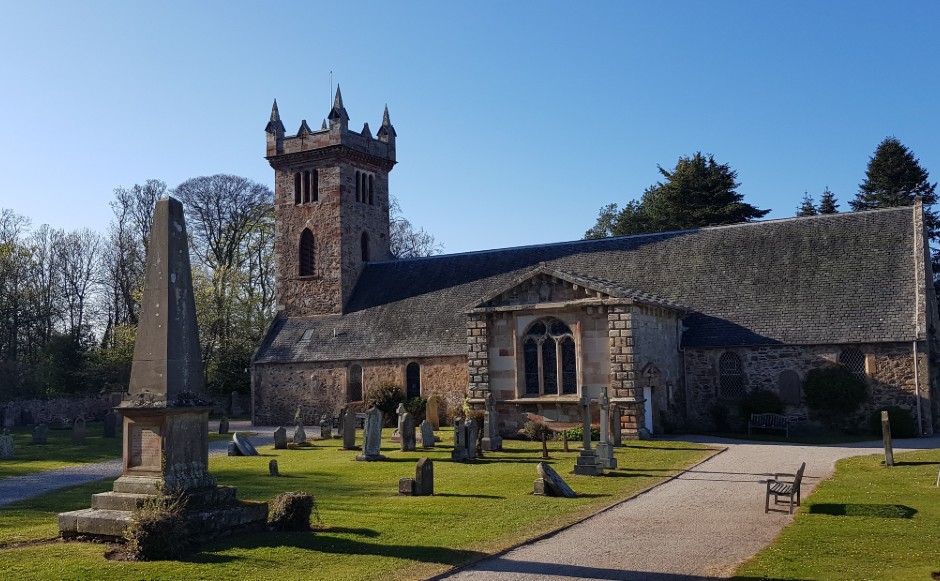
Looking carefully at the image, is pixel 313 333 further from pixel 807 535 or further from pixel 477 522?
pixel 807 535

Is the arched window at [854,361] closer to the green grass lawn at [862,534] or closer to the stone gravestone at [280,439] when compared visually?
the green grass lawn at [862,534]

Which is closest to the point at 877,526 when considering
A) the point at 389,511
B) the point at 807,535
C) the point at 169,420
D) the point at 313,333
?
the point at 807,535

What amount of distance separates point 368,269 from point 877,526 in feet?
113

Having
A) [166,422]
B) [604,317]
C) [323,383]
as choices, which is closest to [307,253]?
[323,383]

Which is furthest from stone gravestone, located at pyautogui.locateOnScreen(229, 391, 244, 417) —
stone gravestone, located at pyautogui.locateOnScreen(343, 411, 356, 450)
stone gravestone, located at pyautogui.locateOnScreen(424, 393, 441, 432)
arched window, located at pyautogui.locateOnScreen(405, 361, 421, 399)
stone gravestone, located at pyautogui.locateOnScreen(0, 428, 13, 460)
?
stone gravestone, located at pyautogui.locateOnScreen(343, 411, 356, 450)

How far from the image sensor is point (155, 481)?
39.6 feet

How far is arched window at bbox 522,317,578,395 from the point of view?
29.8 metres

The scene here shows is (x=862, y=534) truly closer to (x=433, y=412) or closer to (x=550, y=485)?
(x=550, y=485)

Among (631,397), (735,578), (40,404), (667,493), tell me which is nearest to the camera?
(735,578)

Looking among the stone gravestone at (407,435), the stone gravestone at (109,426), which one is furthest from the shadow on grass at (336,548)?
the stone gravestone at (109,426)

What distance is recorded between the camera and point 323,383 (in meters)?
40.6

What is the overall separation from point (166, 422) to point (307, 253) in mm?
33851

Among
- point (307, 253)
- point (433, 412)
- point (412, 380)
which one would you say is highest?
point (307, 253)

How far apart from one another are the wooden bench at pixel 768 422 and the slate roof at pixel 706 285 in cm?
256
